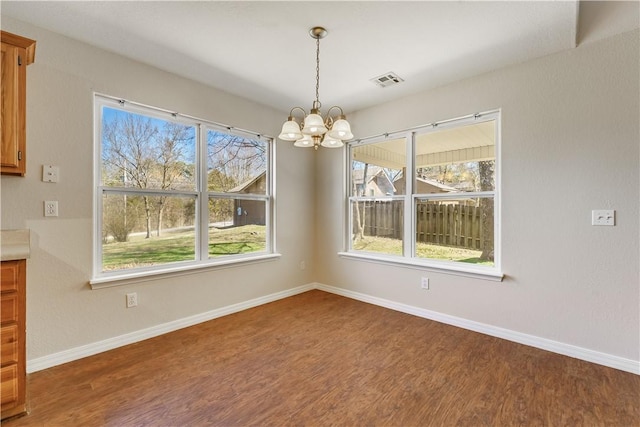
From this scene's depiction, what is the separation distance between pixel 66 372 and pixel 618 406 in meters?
3.70

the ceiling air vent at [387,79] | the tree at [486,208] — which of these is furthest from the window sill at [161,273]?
the tree at [486,208]

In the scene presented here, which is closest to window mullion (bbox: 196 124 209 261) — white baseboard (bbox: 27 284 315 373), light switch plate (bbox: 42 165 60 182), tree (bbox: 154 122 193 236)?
tree (bbox: 154 122 193 236)

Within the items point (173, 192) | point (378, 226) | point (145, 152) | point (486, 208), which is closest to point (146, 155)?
point (145, 152)

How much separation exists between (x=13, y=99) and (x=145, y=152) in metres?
1.02

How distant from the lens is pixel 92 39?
7.68 ft

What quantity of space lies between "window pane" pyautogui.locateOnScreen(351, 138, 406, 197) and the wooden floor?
69.5 inches

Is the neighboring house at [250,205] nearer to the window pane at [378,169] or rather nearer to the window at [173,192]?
the window at [173,192]

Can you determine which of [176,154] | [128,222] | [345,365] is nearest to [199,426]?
[345,365]

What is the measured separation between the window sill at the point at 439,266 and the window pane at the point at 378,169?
83 centimetres

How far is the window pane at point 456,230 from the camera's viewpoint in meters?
3.01

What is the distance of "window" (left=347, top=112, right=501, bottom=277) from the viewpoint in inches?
118

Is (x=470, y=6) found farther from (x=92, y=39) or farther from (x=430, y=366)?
(x=92, y=39)

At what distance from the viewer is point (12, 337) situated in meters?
1.64

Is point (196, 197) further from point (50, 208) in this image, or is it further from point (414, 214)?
point (414, 214)
